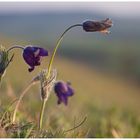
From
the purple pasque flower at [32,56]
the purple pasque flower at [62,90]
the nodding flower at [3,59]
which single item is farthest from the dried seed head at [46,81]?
the purple pasque flower at [62,90]

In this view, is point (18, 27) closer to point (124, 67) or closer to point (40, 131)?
point (124, 67)

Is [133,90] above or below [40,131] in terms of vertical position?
below

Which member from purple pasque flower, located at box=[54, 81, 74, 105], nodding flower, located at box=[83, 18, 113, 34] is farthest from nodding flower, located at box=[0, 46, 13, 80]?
purple pasque flower, located at box=[54, 81, 74, 105]

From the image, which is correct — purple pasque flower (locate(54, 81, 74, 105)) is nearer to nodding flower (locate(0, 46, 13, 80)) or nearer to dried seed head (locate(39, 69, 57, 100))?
dried seed head (locate(39, 69, 57, 100))

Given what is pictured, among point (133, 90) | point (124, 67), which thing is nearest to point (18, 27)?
point (124, 67)

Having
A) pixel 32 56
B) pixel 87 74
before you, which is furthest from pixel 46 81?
pixel 87 74

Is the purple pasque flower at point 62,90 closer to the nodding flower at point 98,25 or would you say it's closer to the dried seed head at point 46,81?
the dried seed head at point 46,81
